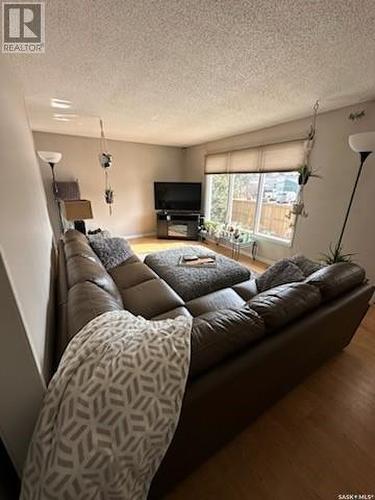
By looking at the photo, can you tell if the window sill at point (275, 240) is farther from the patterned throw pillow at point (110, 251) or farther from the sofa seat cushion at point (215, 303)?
the patterned throw pillow at point (110, 251)

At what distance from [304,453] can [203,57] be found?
257 centimetres

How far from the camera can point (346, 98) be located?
2234 mm

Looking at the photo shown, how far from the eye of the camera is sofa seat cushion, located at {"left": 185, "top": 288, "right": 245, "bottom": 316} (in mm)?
1750

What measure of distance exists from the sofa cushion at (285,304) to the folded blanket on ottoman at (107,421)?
19.7 inches

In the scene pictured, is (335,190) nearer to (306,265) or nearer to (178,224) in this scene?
(306,265)

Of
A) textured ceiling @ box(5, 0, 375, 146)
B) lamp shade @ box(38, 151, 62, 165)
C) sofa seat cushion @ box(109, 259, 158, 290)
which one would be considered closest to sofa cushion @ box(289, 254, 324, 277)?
sofa seat cushion @ box(109, 259, 158, 290)

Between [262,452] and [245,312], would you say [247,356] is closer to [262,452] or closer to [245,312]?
[245,312]

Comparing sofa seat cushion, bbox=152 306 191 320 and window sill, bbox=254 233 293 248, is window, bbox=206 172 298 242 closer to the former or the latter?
window sill, bbox=254 233 293 248

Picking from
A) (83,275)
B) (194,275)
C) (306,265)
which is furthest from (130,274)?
(306,265)

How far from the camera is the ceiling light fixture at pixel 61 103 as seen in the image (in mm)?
2389

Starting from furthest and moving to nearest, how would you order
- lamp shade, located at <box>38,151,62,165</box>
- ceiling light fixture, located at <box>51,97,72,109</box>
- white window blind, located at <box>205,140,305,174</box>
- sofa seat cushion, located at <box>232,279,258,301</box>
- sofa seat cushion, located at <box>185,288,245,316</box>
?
lamp shade, located at <box>38,151,62,165</box>
white window blind, located at <box>205,140,305,174</box>
ceiling light fixture, located at <box>51,97,72,109</box>
sofa seat cushion, located at <box>232,279,258,301</box>
sofa seat cushion, located at <box>185,288,245,316</box>

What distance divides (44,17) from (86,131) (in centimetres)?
310

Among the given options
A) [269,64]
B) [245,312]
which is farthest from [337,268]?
[269,64]

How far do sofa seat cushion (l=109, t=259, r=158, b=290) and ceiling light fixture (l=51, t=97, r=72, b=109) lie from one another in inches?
77.7
